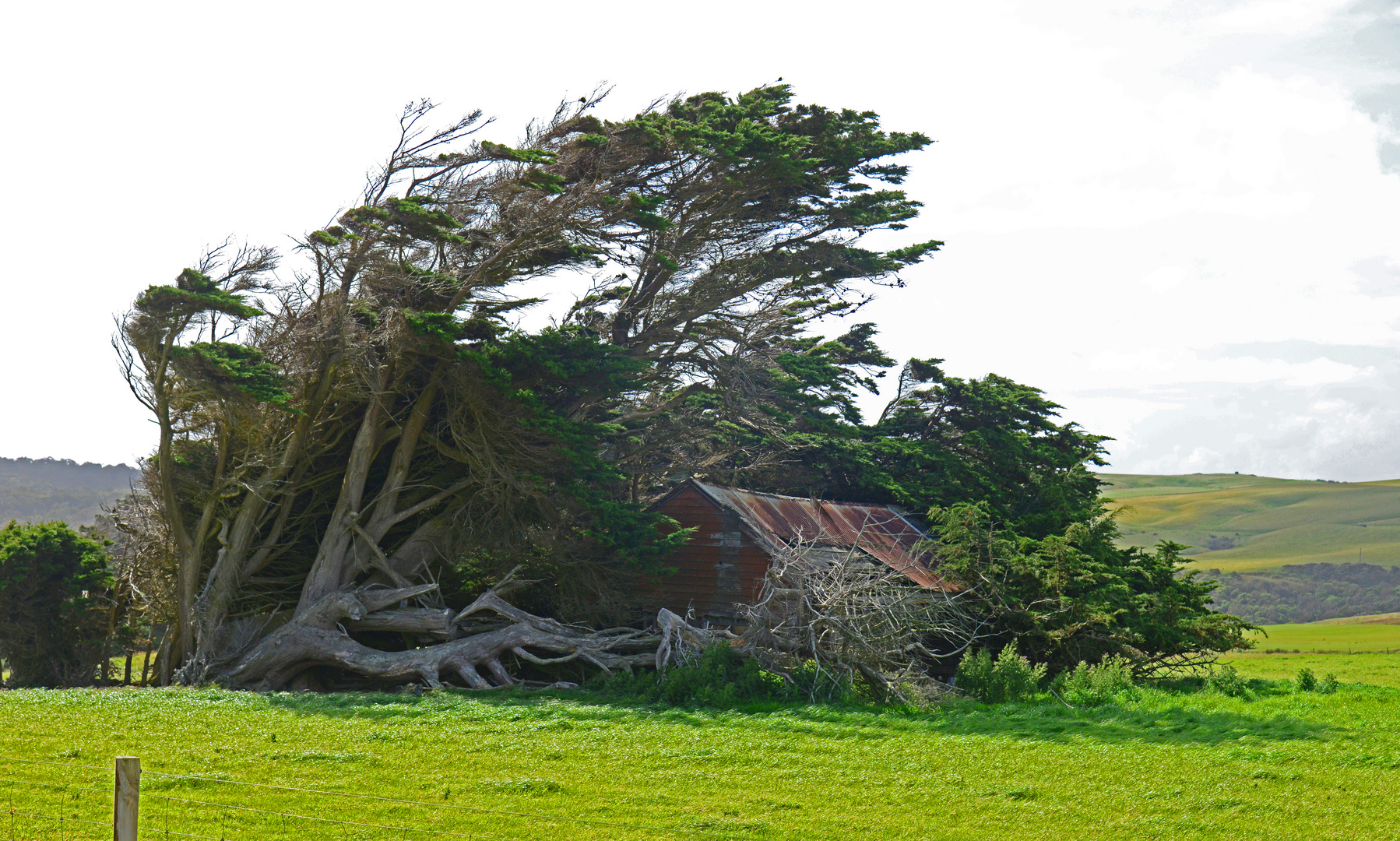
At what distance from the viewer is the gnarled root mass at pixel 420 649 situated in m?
22.0

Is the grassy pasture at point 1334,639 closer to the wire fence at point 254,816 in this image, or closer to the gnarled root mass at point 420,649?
the gnarled root mass at point 420,649

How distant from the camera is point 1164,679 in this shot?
25438mm

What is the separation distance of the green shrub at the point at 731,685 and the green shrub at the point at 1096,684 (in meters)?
4.58

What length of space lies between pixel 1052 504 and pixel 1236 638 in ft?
20.9

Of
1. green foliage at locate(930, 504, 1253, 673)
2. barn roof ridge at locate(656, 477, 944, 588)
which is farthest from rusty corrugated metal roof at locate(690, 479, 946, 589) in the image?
green foliage at locate(930, 504, 1253, 673)

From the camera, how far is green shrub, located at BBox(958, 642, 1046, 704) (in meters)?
20.2

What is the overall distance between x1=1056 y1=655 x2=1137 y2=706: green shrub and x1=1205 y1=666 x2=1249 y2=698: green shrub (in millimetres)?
2110

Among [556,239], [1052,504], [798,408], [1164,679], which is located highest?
[556,239]

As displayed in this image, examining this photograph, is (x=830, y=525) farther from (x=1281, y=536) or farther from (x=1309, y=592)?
(x=1281, y=536)

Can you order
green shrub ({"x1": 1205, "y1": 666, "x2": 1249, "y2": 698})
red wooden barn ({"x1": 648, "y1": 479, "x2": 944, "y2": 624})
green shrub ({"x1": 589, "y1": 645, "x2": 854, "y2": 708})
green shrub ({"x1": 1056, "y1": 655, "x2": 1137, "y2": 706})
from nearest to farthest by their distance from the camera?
1. green shrub ({"x1": 589, "y1": 645, "x2": 854, "y2": 708})
2. green shrub ({"x1": 1056, "y1": 655, "x2": 1137, "y2": 706})
3. green shrub ({"x1": 1205, "y1": 666, "x2": 1249, "y2": 698})
4. red wooden barn ({"x1": 648, "y1": 479, "x2": 944, "y2": 624})

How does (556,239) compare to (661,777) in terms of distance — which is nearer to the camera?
(661,777)

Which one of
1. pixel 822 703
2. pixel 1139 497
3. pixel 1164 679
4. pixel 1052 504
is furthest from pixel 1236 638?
pixel 1139 497

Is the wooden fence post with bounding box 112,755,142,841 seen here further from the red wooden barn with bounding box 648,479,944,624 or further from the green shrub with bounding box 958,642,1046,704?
the red wooden barn with bounding box 648,479,944,624

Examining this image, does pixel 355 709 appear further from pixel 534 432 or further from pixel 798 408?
pixel 798 408
